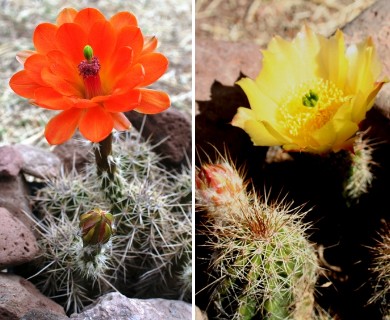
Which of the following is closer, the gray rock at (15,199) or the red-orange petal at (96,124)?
the red-orange petal at (96,124)

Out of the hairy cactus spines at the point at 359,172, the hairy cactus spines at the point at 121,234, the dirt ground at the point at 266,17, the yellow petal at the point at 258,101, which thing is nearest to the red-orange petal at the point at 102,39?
the hairy cactus spines at the point at 121,234

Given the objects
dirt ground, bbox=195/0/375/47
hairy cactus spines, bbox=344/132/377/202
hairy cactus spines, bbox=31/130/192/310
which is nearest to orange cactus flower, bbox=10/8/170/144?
hairy cactus spines, bbox=31/130/192/310

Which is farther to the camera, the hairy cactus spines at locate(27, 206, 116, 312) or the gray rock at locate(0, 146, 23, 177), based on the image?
the gray rock at locate(0, 146, 23, 177)

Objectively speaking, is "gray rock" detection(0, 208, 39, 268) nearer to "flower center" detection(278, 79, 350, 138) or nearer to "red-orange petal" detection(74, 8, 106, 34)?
"red-orange petal" detection(74, 8, 106, 34)

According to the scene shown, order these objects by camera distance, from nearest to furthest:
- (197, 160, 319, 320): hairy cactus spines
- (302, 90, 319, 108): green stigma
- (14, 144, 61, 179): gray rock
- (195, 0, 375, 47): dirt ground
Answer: (197, 160, 319, 320): hairy cactus spines, (302, 90, 319, 108): green stigma, (14, 144, 61, 179): gray rock, (195, 0, 375, 47): dirt ground

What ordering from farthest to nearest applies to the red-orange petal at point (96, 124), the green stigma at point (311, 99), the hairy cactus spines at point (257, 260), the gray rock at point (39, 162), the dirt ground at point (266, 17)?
the dirt ground at point (266, 17)
the gray rock at point (39, 162)
the green stigma at point (311, 99)
the hairy cactus spines at point (257, 260)
the red-orange petal at point (96, 124)

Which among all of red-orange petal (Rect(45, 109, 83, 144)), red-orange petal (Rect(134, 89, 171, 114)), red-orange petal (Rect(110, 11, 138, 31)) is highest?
red-orange petal (Rect(110, 11, 138, 31))

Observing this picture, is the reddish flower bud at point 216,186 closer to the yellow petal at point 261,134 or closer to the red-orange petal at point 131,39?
the yellow petal at point 261,134
